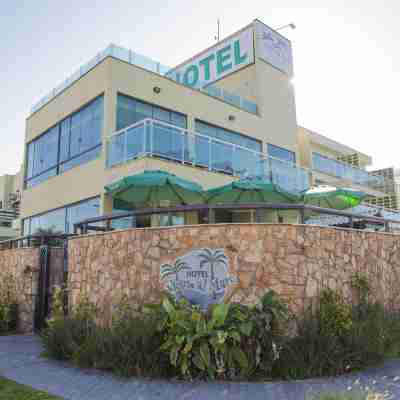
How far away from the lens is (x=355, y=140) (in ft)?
112

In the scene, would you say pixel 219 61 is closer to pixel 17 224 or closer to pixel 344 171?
pixel 344 171

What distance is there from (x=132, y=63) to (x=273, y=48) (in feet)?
33.6

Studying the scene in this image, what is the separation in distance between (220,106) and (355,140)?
20.7 meters

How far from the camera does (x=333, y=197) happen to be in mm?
13055

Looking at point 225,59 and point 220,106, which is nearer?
point 220,106

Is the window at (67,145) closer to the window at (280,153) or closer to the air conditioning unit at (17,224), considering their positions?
the air conditioning unit at (17,224)

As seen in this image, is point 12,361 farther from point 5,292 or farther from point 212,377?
point 5,292

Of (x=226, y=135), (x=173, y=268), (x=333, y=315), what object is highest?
(x=226, y=135)

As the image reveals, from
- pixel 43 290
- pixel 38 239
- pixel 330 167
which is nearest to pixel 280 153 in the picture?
pixel 330 167

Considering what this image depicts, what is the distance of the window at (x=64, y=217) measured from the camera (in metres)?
14.2

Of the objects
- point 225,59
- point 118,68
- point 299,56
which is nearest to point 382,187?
point 299,56

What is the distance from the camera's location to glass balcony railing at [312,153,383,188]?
25.2 m

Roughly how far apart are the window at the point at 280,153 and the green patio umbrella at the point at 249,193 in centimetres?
798

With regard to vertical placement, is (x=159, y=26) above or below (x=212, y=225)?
above
